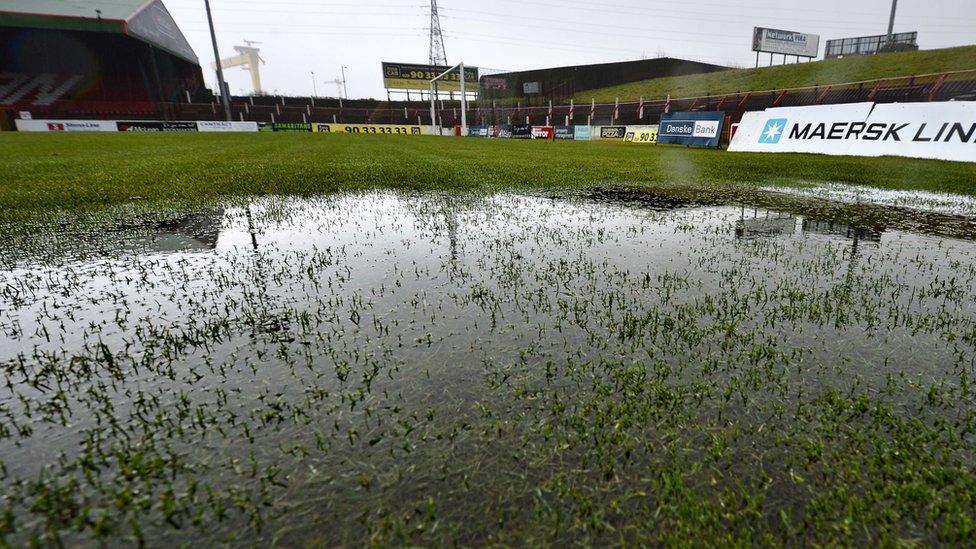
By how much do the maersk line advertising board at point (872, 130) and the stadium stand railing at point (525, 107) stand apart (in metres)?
8.25

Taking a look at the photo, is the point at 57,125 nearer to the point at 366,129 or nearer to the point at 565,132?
the point at 366,129

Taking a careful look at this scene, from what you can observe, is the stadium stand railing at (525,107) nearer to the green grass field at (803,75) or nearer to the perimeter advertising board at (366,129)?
the perimeter advertising board at (366,129)

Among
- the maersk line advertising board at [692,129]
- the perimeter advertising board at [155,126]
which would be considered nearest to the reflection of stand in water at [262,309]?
the maersk line advertising board at [692,129]

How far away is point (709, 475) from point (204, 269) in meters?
4.66

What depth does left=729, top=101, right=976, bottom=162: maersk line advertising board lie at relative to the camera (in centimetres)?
1647

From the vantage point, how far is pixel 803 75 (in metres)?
49.0

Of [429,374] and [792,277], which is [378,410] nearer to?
[429,374]

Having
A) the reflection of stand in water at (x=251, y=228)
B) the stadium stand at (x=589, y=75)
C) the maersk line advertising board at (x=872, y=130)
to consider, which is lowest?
the reflection of stand in water at (x=251, y=228)

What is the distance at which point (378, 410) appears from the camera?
2.25 metres

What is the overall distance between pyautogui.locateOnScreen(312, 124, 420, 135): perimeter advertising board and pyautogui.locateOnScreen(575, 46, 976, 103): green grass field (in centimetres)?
2461

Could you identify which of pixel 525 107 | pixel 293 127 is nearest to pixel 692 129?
pixel 525 107

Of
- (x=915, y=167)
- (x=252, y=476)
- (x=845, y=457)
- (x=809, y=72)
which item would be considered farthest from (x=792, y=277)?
(x=809, y=72)

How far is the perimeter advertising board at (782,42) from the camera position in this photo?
2665 inches

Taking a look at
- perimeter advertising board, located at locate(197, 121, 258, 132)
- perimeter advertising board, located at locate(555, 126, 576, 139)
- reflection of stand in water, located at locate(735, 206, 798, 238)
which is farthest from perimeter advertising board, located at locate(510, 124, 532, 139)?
reflection of stand in water, located at locate(735, 206, 798, 238)
